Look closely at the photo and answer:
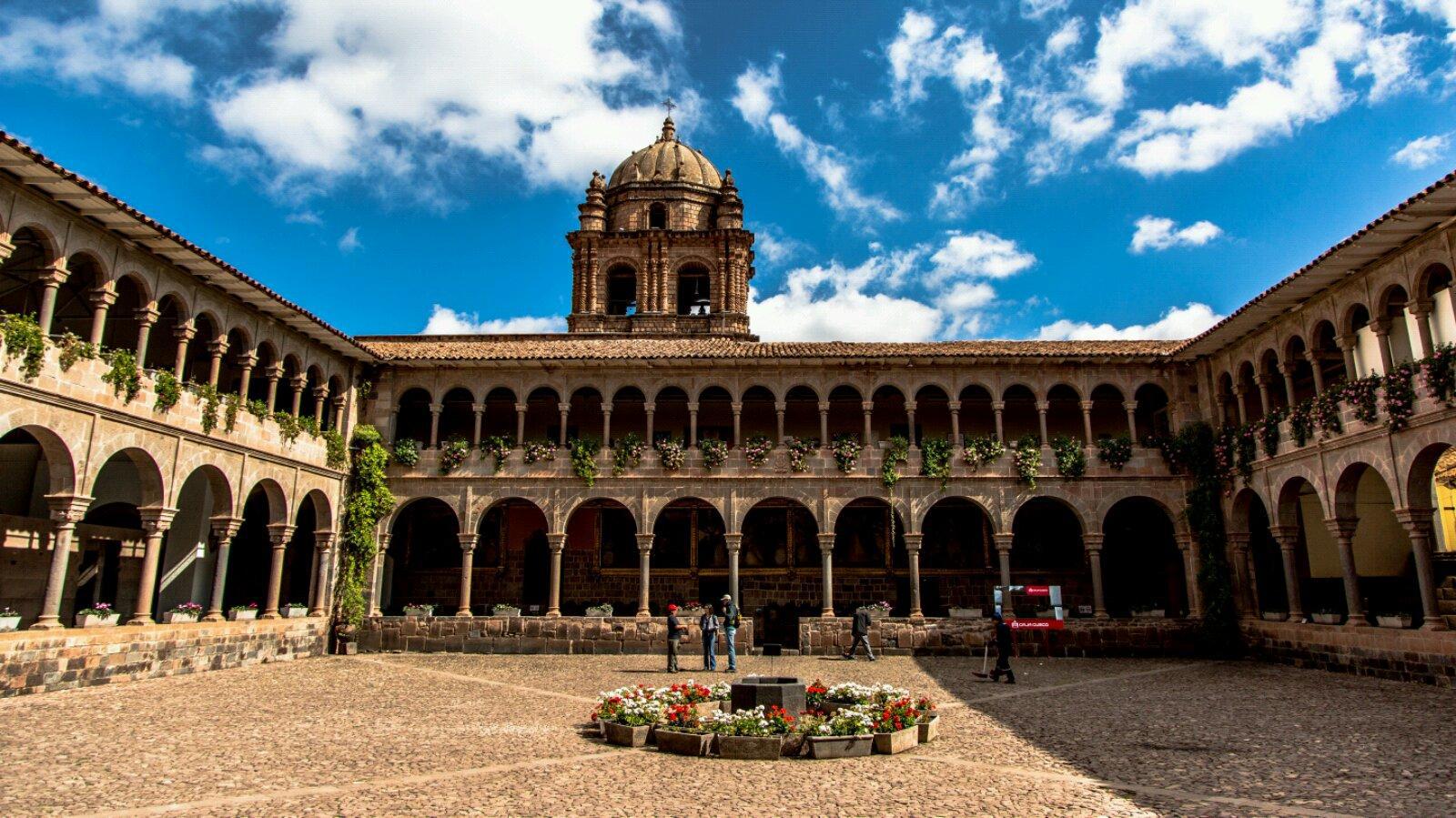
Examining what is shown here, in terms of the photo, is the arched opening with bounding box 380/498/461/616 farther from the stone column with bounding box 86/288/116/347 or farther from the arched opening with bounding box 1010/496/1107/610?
the arched opening with bounding box 1010/496/1107/610

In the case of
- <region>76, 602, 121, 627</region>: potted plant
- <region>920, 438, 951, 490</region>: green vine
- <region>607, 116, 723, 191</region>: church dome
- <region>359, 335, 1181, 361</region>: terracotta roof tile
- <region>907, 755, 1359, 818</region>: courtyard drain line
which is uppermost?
<region>607, 116, 723, 191</region>: church dome

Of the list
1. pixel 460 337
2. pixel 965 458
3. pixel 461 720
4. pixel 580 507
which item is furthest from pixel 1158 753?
pixel 460 337

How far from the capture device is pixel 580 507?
92.1 ft

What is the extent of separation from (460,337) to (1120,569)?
2274 centimetres

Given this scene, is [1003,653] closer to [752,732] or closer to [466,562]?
[752,732]

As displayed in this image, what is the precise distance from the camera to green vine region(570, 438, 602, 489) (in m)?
25.0

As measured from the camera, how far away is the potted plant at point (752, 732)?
1005cm

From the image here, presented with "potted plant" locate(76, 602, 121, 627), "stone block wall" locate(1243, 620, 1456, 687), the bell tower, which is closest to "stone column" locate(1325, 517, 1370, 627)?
"stone block wall" locate(1243, 620, 1456, 687)

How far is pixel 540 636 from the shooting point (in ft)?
77.6

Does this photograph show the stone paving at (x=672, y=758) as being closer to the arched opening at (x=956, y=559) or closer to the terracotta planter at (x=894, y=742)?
the terracotta planter at (x=894, y=742)

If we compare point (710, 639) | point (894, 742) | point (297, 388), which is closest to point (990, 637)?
point (710, 639)

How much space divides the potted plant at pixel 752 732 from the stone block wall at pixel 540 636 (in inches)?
508

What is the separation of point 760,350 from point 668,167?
606 inches

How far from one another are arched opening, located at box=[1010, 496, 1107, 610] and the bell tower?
13.0 m
